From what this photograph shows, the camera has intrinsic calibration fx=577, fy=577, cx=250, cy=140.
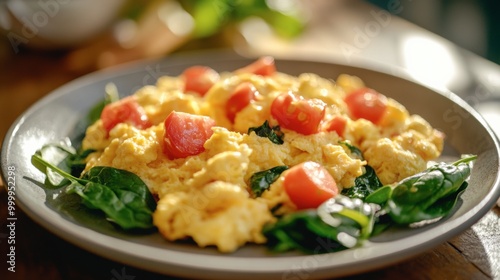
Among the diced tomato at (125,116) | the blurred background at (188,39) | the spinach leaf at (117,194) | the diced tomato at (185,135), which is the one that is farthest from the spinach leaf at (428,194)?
the blurred background at (188,39)

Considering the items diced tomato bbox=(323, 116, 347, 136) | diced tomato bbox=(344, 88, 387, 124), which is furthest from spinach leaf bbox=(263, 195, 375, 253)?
diced tomato bbox=(344, 88, 387, 124)

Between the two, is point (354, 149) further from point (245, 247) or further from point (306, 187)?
point (245, 247)

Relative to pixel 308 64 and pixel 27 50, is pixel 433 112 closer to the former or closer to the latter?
pixel 308 64

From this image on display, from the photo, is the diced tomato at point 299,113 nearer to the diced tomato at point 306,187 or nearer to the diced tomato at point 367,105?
the diced tomato at point 306,187

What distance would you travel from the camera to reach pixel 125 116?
3436 mm

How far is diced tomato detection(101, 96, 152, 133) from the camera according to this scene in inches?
135

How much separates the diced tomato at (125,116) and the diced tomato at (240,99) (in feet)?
1.69

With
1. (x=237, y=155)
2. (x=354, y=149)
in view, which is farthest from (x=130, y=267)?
(x=354, y=149)

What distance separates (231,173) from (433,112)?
1735 millimetres

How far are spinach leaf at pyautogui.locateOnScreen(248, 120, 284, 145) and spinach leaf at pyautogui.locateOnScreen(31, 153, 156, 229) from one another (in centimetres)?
67

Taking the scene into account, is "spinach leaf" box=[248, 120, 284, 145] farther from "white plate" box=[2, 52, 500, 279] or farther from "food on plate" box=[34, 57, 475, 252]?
"white plate" box=[2, 52, 500, 279]

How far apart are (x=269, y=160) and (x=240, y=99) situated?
544 millimetres

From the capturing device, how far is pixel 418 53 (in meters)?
5.61

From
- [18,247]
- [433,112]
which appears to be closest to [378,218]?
[433,112]
